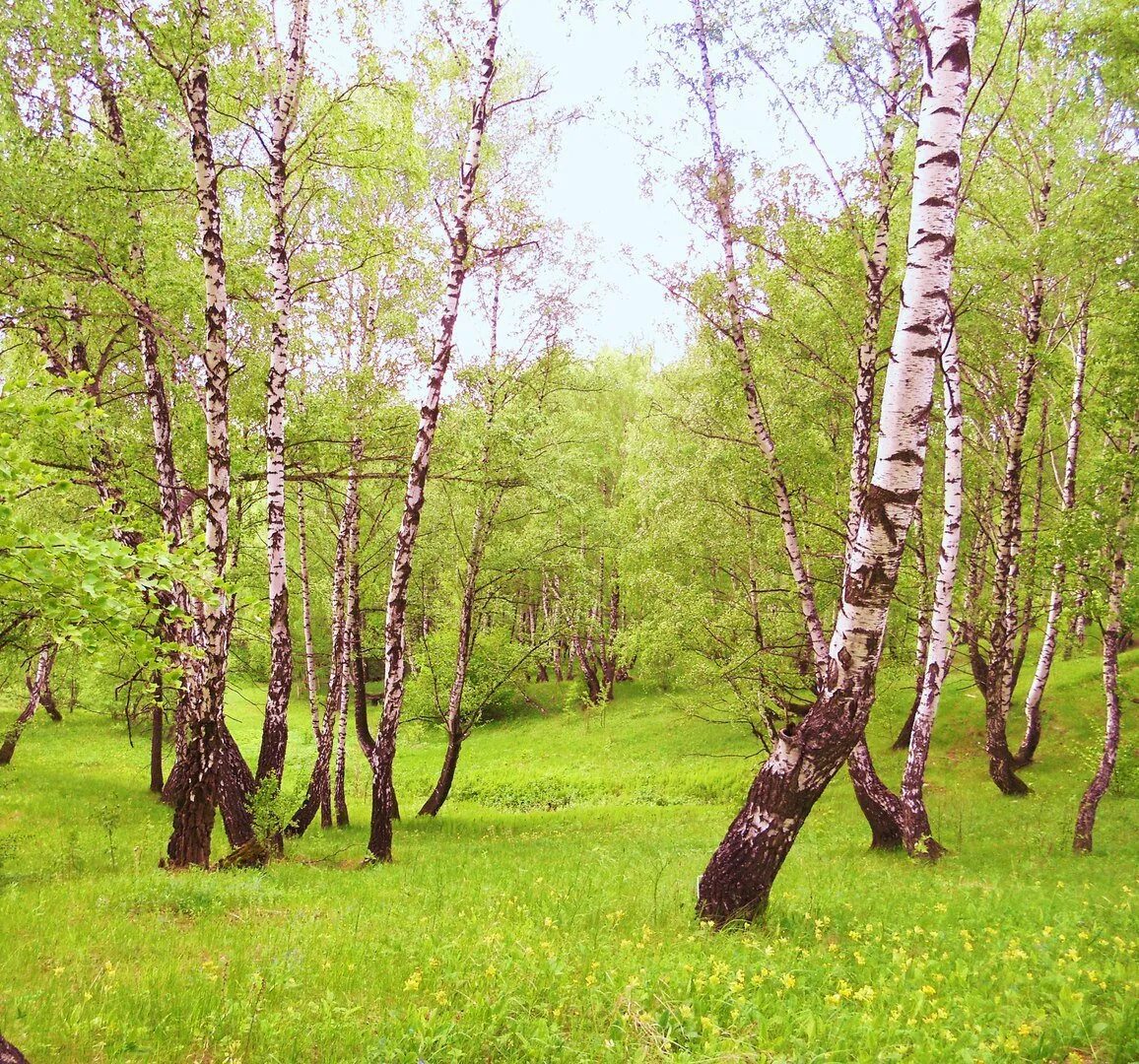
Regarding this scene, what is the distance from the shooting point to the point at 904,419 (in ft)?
18.1

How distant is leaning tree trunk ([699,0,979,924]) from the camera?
5512mm

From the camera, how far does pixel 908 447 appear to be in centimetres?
550

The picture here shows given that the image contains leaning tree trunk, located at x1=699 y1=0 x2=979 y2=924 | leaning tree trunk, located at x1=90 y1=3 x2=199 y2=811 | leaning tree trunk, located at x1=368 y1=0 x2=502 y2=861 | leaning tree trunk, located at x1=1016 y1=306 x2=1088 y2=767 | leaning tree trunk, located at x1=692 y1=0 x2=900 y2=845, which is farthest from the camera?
leaning tree trunk, located at x1=1016 y1=306 x2=1088 y2=767

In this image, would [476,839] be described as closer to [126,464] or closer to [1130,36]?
[126,464]

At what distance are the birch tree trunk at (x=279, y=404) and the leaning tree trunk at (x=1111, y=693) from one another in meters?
13.3

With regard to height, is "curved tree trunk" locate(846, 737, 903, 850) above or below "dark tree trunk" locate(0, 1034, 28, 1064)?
below

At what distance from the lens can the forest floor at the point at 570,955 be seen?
12.0 ft

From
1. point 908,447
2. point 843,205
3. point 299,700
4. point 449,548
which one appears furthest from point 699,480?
point 299,700

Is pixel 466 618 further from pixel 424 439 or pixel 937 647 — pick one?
pixel 937 647

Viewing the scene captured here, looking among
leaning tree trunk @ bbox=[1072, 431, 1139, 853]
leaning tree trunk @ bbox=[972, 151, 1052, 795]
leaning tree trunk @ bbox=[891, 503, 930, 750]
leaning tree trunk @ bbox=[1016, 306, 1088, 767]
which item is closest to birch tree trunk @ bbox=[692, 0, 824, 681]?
leaning tree trunk @ bbox=[891, 503, 930, 750]

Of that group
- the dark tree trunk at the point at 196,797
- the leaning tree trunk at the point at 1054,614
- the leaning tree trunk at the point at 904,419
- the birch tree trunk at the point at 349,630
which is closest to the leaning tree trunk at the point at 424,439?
the dark tree trunk at the point at 196,797

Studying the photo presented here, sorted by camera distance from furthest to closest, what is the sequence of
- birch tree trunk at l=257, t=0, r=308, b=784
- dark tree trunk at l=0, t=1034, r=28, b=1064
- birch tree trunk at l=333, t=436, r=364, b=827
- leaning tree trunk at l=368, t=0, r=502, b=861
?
1. birch tree trunk at l=333, t=436, r=364, b=827
2. leaning tree trunk at l=368, t=0, r=502, b=861
3. birch tree trunk at l=257, t=0, r=308, b=784
4. dark tree trunk at l=0, t=1034, r=28, b=1064

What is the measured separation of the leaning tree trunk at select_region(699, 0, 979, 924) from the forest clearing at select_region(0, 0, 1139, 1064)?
0.04 metres

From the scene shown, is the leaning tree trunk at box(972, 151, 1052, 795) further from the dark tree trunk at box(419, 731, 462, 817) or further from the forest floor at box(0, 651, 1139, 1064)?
the dark tree trunk at box(419, 731, 462, 817)
